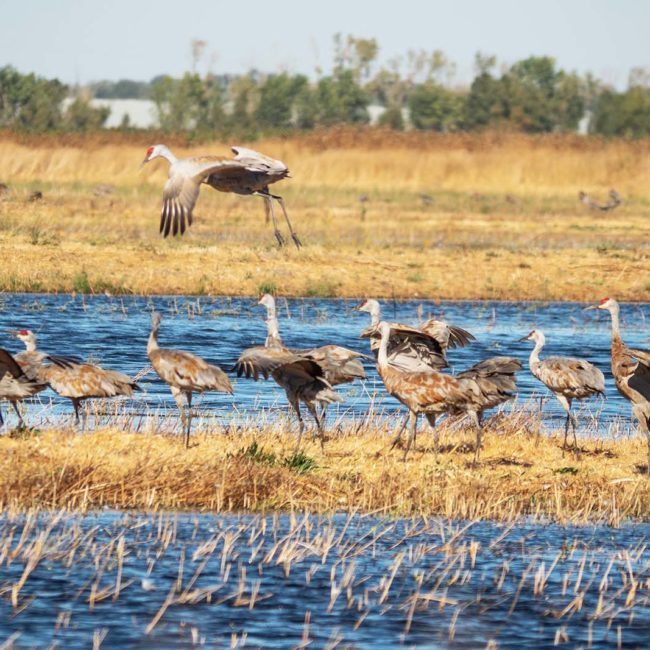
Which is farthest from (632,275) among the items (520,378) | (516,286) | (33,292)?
(33,292)

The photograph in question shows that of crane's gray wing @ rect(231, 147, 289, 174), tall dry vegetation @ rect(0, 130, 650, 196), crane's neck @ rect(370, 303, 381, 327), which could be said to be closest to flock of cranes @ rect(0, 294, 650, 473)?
crane's neck @ rect(370, 303, 381, 327)

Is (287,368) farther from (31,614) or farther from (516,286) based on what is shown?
(516,286)

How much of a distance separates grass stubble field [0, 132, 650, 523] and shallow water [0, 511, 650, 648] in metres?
0.42

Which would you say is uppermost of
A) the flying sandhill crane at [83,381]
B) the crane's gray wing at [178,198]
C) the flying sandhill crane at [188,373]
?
the crane's gray wing at [178,198]

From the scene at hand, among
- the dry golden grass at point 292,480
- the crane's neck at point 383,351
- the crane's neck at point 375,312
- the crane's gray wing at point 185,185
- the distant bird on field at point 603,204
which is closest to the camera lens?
the dry golden grass at point 292,480

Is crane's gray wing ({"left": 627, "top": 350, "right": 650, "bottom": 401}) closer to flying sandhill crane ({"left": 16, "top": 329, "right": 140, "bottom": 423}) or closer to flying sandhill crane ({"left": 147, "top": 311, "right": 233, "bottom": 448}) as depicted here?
flying sandhill crane ({"left": 147, "top": 311, "right": 233, "bottom": 448})

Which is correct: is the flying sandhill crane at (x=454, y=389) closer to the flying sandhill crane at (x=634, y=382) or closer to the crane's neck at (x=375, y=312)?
the flying sandhill crane at (x=634, y=382)

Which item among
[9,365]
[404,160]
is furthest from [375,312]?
[404,160]

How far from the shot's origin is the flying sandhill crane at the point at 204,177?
43.9 ft

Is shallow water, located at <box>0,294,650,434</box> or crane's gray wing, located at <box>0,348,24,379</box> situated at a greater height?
crane's gray wing, located at <box>0,348,24,379</box>

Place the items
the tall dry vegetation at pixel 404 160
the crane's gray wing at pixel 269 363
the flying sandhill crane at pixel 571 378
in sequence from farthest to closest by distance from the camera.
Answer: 1. the tall dry vegetation at pixel 404 160
2. the flying sandhill crane at pixel 571 378
3. the crane's gray wing at pixel 269 363

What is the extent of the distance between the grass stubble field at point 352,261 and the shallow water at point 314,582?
42 cm

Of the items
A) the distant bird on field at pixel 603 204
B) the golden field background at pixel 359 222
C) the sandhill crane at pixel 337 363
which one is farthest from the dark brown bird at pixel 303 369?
the distant bird on field at pixel 603 204

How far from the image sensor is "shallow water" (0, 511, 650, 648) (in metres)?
7.57
